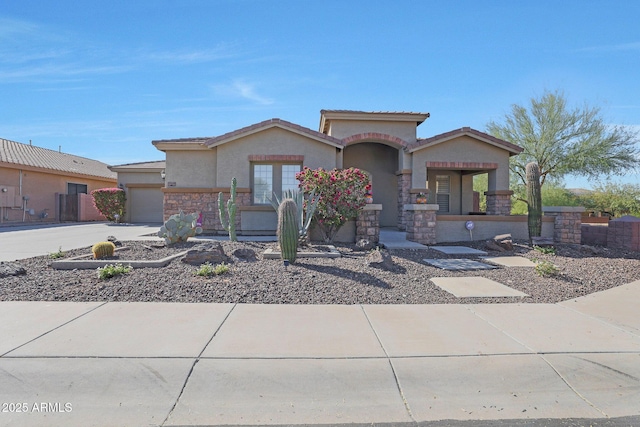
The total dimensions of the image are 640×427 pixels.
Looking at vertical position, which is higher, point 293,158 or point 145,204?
point 293,158

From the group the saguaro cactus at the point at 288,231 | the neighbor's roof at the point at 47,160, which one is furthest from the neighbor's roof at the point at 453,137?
the neighbor's roof at the point at 47,160

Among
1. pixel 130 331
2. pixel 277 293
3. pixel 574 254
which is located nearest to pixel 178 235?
pixel 277 293

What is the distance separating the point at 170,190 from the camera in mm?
14898

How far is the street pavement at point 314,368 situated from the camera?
3348 mm

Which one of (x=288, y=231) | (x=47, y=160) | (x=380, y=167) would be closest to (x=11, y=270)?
(x=288, y=231)

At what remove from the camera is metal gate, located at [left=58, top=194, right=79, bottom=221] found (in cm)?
2570

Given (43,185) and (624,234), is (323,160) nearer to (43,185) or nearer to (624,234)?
(624,234)

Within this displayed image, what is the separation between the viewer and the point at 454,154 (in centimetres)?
1556

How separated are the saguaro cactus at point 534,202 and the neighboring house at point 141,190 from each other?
19.4m

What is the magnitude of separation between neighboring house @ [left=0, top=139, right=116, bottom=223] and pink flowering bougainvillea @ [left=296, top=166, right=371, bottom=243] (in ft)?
66.0

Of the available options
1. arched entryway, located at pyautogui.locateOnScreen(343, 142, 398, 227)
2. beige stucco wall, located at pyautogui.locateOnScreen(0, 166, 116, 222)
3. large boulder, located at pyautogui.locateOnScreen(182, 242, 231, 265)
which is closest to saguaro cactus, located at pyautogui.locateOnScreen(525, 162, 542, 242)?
arched entryway, located at pyautogui.locateOnScreen(343, 142, 398, 227)

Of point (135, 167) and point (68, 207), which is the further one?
point (68, 207)

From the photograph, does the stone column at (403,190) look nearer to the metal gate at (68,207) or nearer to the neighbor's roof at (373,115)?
the neighbor's roof at (373,115)

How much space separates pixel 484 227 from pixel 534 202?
1.67 meters
